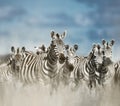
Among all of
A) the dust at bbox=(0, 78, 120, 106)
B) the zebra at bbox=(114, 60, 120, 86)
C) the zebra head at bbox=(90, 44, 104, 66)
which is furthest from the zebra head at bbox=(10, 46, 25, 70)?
the zebra at bbox=(114, 60, 120, 86)

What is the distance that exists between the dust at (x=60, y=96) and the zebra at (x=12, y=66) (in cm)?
70

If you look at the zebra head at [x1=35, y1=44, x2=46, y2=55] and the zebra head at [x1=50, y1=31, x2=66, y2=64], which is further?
the zebra head at [x1=35, y1=44, x2=46, y2=55]

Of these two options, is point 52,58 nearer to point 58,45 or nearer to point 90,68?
point 58,45

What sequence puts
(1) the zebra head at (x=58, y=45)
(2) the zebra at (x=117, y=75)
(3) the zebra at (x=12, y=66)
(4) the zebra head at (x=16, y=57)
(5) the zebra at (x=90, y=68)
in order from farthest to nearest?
(4) the zebra head at (x=16, y=57) < (3) the zebra at (x=12, y=66) < (5) the zebra at (x=90, y=68) < (1) the zebra head at (x=58, y=45) < (2) the zebra at (x=117, y=75)

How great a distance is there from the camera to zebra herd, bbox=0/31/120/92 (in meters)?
27.1

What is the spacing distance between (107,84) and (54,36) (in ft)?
9.02

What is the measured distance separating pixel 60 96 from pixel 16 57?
282 centimetres

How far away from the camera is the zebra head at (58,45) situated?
89.2 feet

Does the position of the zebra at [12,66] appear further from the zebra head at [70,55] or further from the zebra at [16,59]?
the zebra head at [70,55]

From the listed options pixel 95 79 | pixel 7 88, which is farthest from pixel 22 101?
pixel 95 79

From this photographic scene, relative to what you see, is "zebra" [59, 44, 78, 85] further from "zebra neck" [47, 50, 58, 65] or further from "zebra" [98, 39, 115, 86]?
"zebra" [98, 39, 115, 86]

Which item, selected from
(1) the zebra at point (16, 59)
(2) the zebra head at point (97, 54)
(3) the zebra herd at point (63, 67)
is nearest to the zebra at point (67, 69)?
(3) the zebra herd at point (63, 67)

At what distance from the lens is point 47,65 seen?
2811cm

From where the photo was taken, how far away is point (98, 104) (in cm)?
2645
